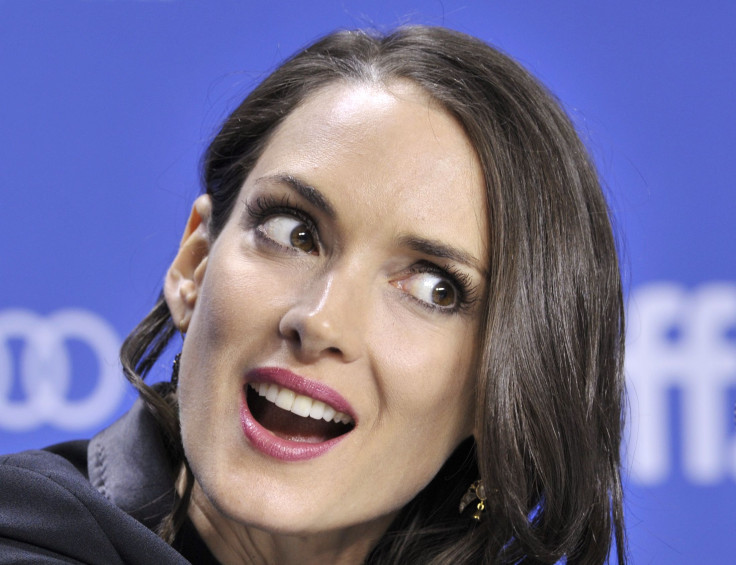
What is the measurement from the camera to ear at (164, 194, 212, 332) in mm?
1399

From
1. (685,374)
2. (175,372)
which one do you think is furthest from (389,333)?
(685,374)

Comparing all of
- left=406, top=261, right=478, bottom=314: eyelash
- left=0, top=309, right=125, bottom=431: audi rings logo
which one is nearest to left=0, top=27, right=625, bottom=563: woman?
left=406, top=261, right=478, bottom=314: eyelash

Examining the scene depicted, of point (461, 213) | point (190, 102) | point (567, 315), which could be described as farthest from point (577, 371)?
point (190, 102)

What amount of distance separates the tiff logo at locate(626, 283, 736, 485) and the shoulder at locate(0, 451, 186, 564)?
1.31m

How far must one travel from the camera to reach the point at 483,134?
50.8 inches

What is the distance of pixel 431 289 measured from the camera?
4.10 feet

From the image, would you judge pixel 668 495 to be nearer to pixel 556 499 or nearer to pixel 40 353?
pixel 556 499

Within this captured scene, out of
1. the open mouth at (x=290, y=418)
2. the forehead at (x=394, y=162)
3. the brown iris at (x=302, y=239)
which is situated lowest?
the open mouth at (x=290, y=418)

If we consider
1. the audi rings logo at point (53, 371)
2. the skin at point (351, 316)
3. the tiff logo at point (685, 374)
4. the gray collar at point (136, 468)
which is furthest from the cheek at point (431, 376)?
the audi rings logo at point (53, 371)

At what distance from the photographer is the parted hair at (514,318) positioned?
1.28m

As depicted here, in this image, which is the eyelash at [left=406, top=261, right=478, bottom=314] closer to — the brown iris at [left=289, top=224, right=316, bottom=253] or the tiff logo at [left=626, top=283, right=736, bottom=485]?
the brown iris at [left=289, top=224, right=316, bottom=253]

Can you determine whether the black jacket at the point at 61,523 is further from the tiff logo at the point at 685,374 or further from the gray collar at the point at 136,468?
the tiff logo at the point at 685,374

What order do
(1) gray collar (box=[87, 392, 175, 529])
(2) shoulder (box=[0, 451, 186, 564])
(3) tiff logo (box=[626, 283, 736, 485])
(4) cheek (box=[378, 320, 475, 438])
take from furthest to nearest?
(3) tiff logo (box=[626, 283, 736, 485]) < (1) gray collar (box=[87, 392, 175, 529]) < (4) cheek (box=[378, 320, 475, 438]) < (2) shoulder (box=[0, 451, 186, 564])

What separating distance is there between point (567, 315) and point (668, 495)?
3.24 ft
